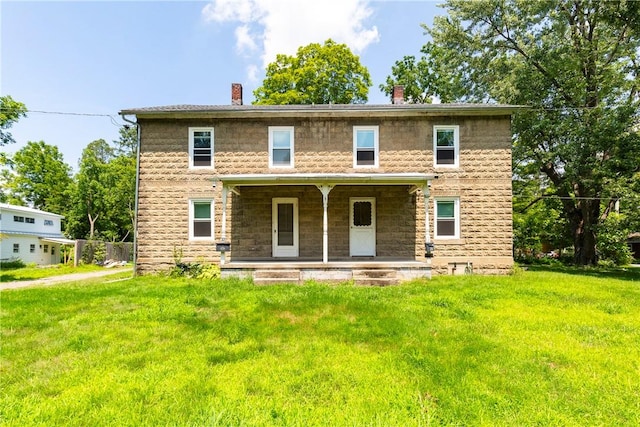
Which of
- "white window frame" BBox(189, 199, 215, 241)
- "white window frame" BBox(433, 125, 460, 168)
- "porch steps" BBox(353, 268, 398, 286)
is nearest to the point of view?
"porch steps" BBox(353, 268, 398, 286)

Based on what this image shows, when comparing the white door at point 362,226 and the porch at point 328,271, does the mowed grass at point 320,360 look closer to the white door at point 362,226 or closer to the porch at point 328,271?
the porch at point 328,271

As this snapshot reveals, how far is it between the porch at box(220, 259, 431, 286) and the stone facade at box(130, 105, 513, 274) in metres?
1.89

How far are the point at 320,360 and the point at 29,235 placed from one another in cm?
2924

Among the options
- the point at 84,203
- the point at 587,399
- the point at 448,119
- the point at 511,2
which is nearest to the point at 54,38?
the point at 448,119

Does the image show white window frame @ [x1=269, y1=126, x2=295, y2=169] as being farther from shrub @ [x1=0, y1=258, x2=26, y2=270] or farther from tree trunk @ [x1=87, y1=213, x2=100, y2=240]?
tree trunk @ [x1=87, y1=213, x2=100, y2=240]

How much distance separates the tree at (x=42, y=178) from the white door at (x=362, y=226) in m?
35.6

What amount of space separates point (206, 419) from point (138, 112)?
1076 centimetres

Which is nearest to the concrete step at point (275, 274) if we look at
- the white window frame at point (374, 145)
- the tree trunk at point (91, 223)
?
the white window frame at point (374, 145)

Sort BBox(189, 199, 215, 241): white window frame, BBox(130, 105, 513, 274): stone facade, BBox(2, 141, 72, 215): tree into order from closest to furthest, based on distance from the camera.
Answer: BBox(130, 105, 513, 274): stone facade, BBox(189, 199, 215, 241): white window frame, BBox(2, 141, 72, 215): tree

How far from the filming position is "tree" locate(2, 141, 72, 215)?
33438 mm

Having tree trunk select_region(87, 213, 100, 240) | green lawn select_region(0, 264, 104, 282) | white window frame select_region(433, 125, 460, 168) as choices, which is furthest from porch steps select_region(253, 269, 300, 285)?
tree trunk select_region(87, 213, 100, 240)

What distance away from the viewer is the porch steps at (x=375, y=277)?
8.52 meters

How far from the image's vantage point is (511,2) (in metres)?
15.9

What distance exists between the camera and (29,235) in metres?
23.3
